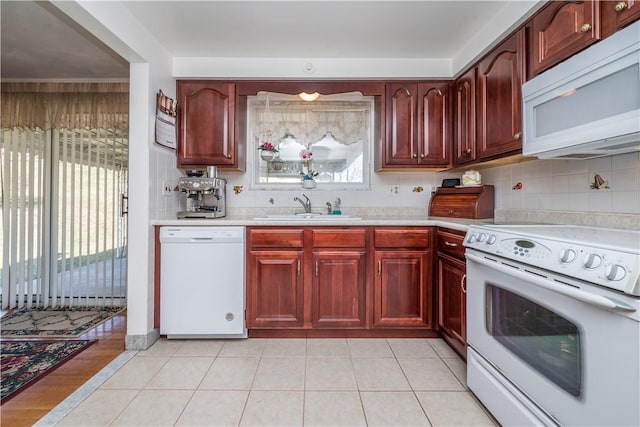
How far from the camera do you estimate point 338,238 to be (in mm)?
2258

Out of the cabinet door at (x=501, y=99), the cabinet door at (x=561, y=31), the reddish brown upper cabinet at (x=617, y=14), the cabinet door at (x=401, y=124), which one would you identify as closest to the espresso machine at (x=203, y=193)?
the cabinet door at (x=401, y=124)

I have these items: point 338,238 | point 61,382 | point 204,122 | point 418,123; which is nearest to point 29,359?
point 61,382

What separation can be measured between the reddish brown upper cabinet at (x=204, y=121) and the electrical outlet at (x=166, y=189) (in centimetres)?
25

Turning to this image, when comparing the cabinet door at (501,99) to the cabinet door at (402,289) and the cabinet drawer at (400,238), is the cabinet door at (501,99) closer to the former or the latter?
the cabinet drawer at (400,238)

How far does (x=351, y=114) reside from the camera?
2896mm

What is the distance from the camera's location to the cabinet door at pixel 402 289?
7.41 ft

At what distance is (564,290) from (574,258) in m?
0.11

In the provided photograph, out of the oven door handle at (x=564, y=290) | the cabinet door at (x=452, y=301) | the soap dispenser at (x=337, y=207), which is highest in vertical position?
the soap dispenser at (x=337, y=207)

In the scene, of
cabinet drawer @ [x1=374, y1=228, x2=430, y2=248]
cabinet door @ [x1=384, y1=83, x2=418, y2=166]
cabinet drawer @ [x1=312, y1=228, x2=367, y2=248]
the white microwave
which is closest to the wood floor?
cabinet drawer @ [x1=312, y1=228, x2=367, y2=248]

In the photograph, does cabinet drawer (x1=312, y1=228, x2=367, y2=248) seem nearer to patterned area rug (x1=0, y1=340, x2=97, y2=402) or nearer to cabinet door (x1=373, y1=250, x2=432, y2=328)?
cabinet door (x1=373, y1=250, x2=432, y2=328)

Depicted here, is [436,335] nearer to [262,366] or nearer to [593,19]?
[262,366]

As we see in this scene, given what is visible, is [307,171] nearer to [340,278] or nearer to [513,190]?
[340,278]

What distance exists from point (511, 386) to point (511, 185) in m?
1.49

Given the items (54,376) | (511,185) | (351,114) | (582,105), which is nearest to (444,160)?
(511,185)
